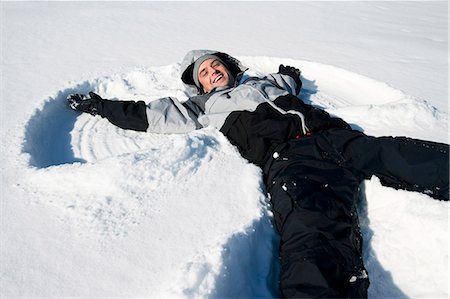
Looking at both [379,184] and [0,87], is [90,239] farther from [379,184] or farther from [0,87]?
[0,87]

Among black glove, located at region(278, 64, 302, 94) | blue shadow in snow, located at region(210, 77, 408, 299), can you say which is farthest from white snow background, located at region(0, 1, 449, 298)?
black glove, located at region(278, 64, 302, 94)

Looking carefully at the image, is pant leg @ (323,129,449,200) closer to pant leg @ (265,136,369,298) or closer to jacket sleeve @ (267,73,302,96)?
pant leg @ (265,136,369,298)

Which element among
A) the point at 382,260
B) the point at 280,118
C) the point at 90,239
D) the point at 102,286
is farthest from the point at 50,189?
the point at 382,260

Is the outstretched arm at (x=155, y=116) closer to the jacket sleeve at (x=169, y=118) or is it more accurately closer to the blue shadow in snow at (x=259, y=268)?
the jacket sleeve at (x=169, y=118)

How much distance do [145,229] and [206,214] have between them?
26 centimetres

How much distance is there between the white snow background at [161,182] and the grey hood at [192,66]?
10 centimetres

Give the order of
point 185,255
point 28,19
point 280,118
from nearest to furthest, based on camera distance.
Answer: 1. point 185,255
2. point 280,118
3. point 28,19

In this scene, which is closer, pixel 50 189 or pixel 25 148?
pixel 50 189

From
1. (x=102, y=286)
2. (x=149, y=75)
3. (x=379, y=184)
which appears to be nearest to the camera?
(x=102, y=286)

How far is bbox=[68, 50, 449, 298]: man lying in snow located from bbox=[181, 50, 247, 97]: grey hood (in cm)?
4

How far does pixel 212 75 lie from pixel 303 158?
1.10 m

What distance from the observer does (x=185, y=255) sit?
4.57ft

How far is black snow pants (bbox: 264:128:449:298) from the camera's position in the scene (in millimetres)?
1229

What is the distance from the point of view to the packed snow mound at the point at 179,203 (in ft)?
4.28
